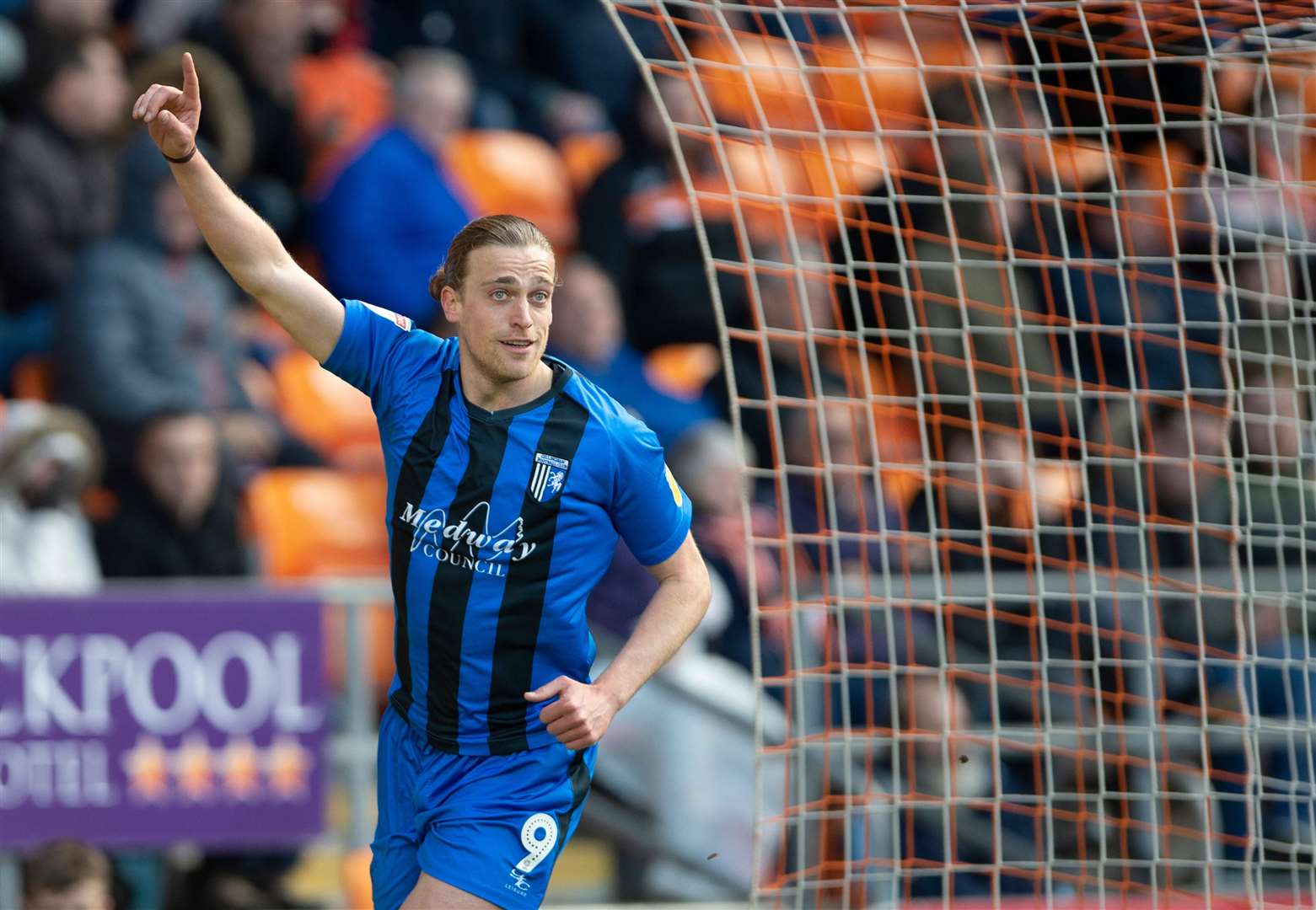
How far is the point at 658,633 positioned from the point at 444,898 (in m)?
0.72

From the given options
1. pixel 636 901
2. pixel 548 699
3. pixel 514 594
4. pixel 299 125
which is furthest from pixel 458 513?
pixel 299 125

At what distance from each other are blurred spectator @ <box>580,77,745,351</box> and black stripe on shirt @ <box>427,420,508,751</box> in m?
5.55

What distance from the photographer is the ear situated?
4.00 metres

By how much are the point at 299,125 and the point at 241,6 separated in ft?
2.00

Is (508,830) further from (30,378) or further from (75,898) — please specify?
(30,378)

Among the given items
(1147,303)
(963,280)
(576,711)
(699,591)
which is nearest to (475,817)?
(576,711)

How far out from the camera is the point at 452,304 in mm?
4031

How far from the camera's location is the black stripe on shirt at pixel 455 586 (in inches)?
157

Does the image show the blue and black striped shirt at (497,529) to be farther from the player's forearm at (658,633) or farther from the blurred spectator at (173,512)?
the blurred spectator at (173,512)

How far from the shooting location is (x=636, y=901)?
7480 millimetres

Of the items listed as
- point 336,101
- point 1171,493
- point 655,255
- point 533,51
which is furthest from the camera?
point 533,51

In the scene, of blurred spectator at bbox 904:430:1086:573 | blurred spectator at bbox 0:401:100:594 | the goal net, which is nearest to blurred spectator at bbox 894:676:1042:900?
the goal net

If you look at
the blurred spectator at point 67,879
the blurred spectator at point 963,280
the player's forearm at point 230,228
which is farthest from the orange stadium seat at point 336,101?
the player's forearm at point 230,228

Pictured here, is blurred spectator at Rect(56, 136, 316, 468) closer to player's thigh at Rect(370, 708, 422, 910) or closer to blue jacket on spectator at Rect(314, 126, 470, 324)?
blue jacket on spectator at Rect(314, 126, 470, 324)
